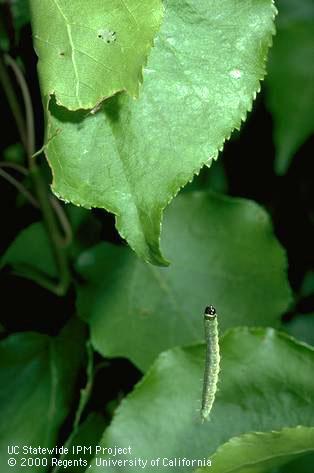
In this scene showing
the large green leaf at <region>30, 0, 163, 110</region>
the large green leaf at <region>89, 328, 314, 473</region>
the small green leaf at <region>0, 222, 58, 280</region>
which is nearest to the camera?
the large green leaf at <region>30, 0, 163, 110</region>

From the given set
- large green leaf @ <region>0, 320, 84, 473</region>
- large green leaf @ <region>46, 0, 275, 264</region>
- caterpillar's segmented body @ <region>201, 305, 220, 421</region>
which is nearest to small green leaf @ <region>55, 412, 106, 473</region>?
large green leaf @ <region>0, 320, 84, 473</region>

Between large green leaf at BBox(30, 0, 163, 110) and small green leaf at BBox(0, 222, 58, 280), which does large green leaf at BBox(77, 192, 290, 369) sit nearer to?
small green leaf at BBox(0, 222, 58, 280)

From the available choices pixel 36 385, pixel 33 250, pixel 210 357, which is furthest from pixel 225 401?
pixel 33 250

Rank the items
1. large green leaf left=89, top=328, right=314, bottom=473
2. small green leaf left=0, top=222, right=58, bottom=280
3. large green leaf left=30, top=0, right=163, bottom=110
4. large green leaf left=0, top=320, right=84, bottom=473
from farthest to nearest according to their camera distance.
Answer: small green leaf left=0, top=222, right=58, bottom=280 → large green leaf left=0, top=320, right=84, bottom=473 → large green leaf left=89, top=328, right=314, bottom=473 → large green leaf left=30, top=0, right=163, bottom=110

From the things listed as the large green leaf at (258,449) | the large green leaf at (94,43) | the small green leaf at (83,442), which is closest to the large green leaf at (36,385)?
the small green leaf at (83,442)

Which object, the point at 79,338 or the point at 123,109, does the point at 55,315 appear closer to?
the point at 79,338

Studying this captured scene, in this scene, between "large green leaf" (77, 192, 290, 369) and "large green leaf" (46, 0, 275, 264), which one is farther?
"large green leaf" (77, 192, 290, 369)

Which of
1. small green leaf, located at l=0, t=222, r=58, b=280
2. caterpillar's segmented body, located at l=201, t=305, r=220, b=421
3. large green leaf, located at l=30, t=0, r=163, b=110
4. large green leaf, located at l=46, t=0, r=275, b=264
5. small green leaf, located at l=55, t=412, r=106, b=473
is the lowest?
small green leaf, located at l=55, t=412, r=106, b=473
